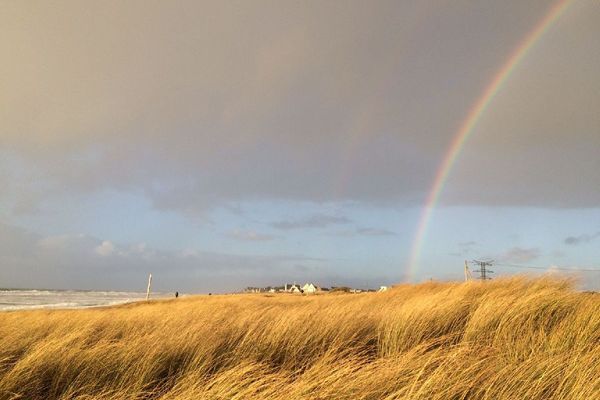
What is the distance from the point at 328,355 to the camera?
5363mm

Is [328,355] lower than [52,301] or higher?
lower

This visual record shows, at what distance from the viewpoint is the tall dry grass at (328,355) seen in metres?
3.73

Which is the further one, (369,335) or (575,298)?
(575,298)

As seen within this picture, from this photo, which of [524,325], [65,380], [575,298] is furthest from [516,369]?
[575,298]

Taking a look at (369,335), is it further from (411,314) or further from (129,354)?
(129,354)

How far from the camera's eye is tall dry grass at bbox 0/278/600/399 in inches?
147

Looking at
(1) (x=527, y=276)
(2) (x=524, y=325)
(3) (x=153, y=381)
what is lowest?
(3) (x=153, y=381)

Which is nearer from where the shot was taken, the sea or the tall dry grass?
the tall dry grass

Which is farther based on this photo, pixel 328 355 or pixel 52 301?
pixel 52 301

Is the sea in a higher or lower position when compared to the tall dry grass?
higher

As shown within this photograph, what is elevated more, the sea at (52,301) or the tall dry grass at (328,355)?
the sea at (52,301)

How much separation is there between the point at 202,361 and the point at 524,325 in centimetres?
446

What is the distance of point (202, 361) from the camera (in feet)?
18.5

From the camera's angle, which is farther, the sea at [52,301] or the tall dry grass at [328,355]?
the sea at [52,301]
